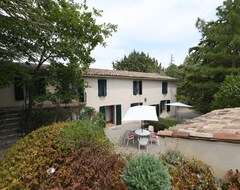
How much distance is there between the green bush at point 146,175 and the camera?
2.88 m

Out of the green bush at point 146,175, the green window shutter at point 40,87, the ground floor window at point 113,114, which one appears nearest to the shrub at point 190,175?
the green bush at point 146,175

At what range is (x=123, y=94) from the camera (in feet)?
63.0

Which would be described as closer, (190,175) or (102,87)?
(190,175)

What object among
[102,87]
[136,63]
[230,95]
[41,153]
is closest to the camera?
[41,153]

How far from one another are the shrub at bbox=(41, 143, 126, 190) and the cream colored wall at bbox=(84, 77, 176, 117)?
1071cm

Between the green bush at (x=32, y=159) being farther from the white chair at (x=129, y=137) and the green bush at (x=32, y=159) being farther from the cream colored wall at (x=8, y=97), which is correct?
the cream colored wall at (x=8, y=97)

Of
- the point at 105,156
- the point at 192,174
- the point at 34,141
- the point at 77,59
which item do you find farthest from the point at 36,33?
the point at 192,174

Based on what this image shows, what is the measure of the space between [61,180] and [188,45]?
20.8 meters

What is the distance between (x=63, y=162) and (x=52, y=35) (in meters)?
7.35

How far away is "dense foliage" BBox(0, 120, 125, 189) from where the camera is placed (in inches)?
135

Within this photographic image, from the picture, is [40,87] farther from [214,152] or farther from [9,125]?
[214,152]

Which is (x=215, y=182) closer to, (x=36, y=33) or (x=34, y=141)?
(x=34, y=141)

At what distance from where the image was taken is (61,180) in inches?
138

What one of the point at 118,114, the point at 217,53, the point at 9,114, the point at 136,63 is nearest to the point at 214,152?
the point at 9,114
